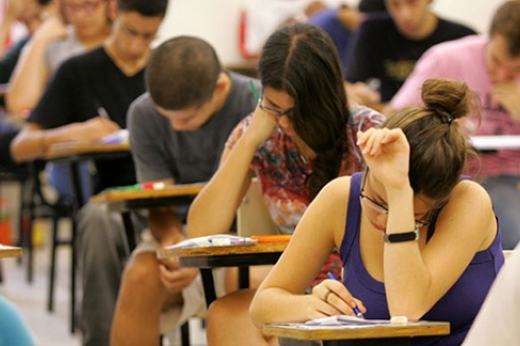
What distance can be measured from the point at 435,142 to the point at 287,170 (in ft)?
3.04

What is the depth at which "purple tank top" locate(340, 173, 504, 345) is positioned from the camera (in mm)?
2355

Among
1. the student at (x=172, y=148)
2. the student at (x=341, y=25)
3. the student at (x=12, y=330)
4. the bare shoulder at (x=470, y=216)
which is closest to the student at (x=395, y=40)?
the student at (x=341, y=25)

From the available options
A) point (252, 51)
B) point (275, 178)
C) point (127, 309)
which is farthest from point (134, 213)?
point (252, 51)

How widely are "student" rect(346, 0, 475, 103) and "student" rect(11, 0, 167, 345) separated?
1.41 m

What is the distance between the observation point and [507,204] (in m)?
4.55

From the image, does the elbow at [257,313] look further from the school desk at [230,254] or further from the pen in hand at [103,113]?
the pen in hand at [103,113]

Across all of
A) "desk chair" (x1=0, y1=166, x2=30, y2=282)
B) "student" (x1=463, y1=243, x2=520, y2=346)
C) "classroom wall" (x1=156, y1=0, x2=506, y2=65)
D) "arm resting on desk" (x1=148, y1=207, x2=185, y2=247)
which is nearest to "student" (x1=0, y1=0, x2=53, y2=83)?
"desk chair" (x1=0, y1=166, x2=30, y2=282)

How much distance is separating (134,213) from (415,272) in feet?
7.17

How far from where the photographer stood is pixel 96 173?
5.13m

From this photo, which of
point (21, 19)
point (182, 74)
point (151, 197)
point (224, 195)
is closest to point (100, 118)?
point (182, 74)

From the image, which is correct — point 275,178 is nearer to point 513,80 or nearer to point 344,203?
point 344,203

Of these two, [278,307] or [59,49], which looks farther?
[59,49]

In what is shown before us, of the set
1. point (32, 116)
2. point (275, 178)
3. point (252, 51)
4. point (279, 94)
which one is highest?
point (279, 94)

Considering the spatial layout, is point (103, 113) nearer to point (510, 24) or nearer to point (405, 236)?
point (510, 24)
